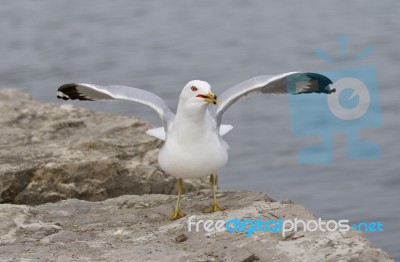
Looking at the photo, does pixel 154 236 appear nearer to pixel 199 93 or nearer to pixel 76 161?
pixel 199 93

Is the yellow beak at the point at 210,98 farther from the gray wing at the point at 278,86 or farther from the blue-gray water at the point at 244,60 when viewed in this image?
the blue-gray water at the point at 244,60

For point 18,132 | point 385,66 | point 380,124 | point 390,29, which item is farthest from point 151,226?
point 390,29

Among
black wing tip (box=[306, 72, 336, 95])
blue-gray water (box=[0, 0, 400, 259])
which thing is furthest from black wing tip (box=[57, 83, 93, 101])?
blue-gray water (box=[0, 0, 400, 259])

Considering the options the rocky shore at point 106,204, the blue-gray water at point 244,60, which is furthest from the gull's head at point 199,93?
the blue-gray water at point 244,60

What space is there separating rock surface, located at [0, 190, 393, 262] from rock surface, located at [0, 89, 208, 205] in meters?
0.64

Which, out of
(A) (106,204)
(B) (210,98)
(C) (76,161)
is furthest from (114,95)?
(C) (76,161)

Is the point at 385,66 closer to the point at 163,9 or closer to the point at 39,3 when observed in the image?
the point at 163,9

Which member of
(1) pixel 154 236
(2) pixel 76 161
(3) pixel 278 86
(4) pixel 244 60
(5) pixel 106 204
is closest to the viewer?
(1) pixel 154 236

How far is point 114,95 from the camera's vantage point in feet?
24.8

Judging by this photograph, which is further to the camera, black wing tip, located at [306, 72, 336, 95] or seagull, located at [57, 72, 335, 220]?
black wing tip, located at [306, 72, 336, 95]

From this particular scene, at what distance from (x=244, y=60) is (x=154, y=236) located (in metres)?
8.16

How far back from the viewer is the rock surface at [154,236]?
610cm

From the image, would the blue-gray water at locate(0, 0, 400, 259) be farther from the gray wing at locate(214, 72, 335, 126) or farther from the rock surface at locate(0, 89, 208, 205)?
the gray wing at locate(214, 72, 335, 126)

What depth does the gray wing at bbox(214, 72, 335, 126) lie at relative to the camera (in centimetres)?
725
